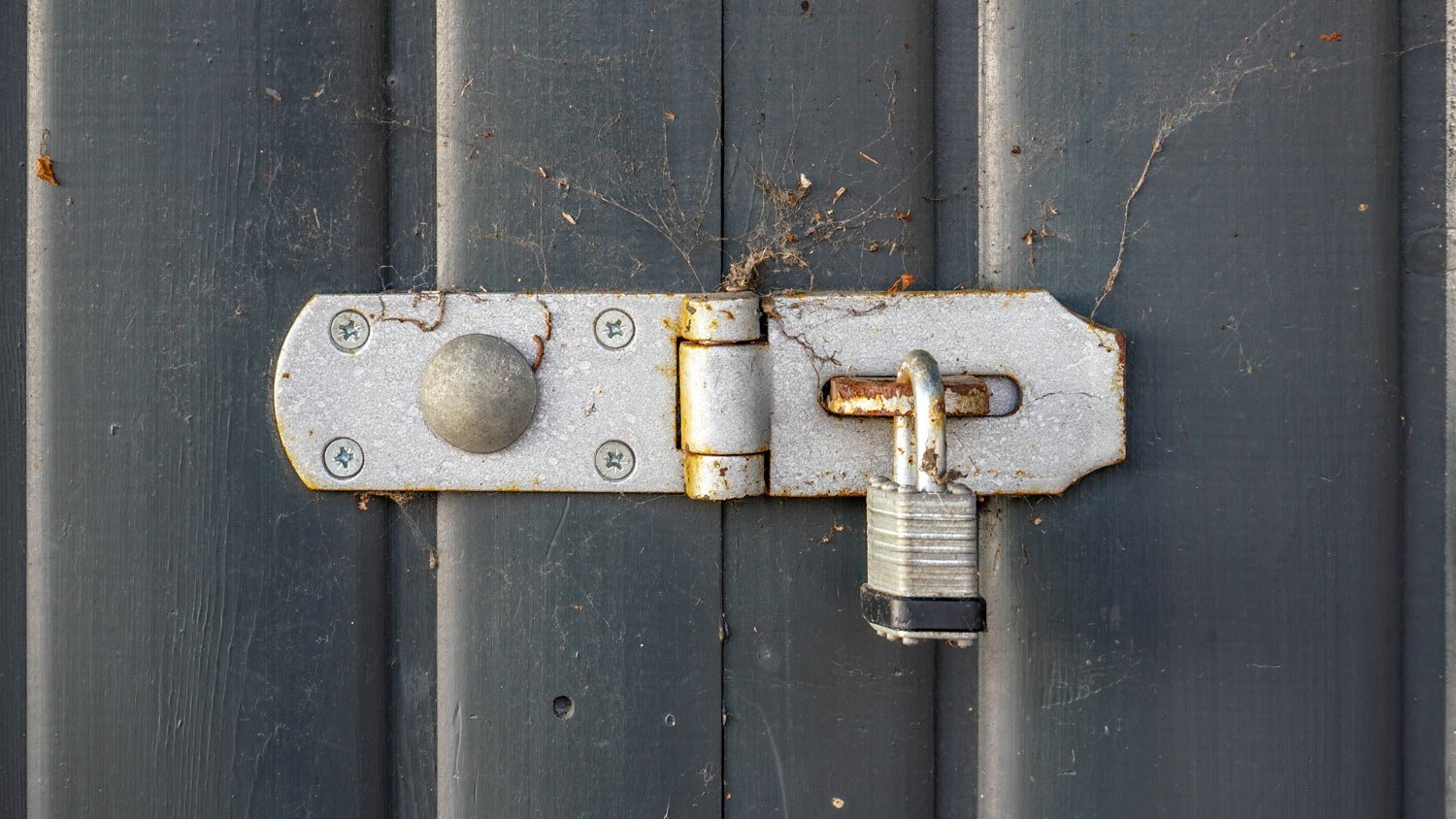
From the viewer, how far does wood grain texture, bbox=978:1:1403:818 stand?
0.62m

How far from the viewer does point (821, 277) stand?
0.65 meters

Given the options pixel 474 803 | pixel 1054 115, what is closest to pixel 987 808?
pixel 474 803

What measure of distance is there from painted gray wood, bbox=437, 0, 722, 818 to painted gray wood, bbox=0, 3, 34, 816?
0.32 metres

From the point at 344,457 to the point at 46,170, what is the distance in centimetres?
31

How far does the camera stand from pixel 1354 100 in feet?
2.04

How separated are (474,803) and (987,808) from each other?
38 centimetres

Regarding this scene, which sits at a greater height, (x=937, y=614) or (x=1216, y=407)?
(x=1216, y=407)

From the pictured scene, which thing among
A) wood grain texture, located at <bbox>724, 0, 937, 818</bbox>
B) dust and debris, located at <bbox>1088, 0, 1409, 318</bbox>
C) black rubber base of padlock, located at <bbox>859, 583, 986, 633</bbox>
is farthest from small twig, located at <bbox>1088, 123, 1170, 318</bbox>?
black rubber base of padlock, located at <bbox>859, 583, 986, 633</bbox>

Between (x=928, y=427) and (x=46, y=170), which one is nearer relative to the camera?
(x=928, y=427)

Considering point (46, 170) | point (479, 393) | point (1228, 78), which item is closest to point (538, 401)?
point (479, 393)

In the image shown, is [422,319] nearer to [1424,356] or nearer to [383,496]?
[383,496]

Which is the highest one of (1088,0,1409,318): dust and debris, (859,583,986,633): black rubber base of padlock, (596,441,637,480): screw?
(1088,0,1409,318): dust and debris

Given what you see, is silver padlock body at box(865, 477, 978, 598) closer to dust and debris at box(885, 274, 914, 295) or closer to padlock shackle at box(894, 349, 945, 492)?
padlock shackle at box(894, 349, 945, 492)

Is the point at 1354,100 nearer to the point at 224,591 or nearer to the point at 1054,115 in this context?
the point at 1054,115
